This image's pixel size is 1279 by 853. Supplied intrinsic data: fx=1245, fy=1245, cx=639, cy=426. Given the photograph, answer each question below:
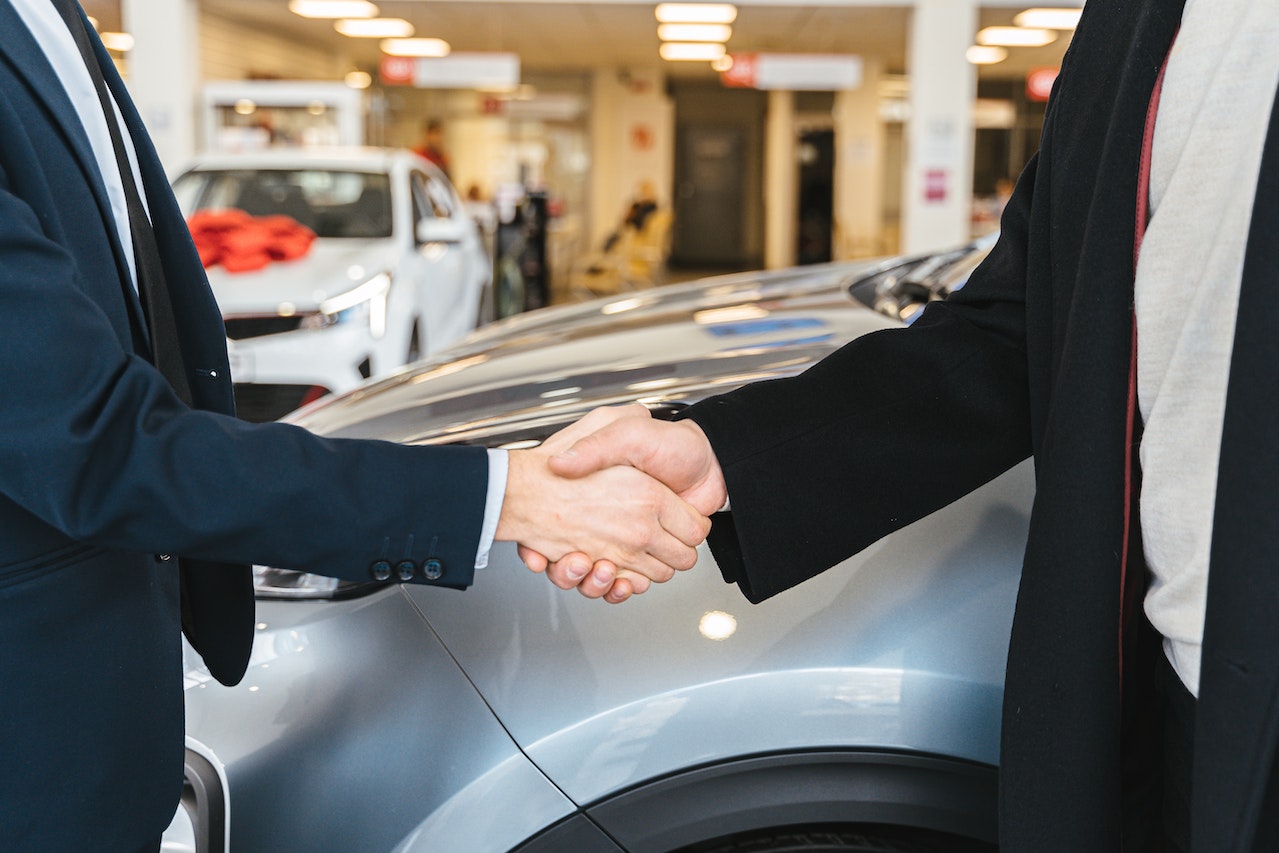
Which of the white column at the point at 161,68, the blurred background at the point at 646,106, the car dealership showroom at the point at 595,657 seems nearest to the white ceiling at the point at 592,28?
the blurred background at the point at 646,106

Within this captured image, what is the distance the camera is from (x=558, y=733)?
134cm

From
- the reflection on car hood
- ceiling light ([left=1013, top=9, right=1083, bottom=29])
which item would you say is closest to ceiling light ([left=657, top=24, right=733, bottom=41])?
ceiling light ([left=1013, top=9, right=1083, bottom=29])

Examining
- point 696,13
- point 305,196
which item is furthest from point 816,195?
point 305,196

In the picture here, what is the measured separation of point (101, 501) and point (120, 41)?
1254 centimetres

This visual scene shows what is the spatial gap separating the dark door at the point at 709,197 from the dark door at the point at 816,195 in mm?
3709

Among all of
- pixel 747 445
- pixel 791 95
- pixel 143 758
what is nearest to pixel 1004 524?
pixel 747 445

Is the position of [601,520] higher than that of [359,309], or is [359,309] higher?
[601,520]

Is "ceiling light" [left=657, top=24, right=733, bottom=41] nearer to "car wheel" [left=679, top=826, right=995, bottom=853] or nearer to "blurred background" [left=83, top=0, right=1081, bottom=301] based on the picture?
"blurred background" [left=83, top=0, right=1081, bottom=301]

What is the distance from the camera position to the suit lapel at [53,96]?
0.98 metres

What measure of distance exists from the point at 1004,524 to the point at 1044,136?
1.41 ft

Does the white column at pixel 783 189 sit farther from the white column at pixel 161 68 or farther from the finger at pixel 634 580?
the finger at pixel 634 580

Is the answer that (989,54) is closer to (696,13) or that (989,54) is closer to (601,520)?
(696,13)

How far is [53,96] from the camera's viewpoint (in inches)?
39.5

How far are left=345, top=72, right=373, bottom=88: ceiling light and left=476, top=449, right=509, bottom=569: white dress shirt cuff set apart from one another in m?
18.4
